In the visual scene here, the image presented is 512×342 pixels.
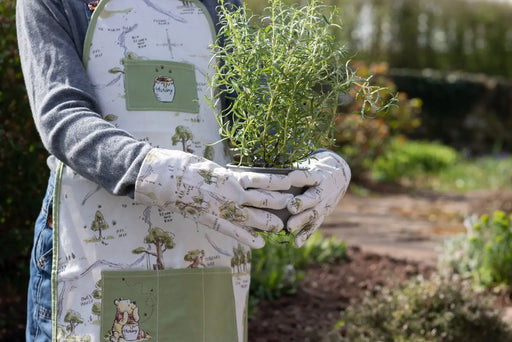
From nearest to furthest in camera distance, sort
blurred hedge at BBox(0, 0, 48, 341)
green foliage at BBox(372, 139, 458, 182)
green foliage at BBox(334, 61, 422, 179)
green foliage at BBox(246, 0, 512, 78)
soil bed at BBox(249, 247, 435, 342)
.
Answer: blurred hedge at BBox(0, 0, 48, 341), soil bed at BBox(249, 247, 435, 342), green foliage at BBox(334, 61, 422, 179), green foliage at BBox(372, 139, 458, 182), green foliage at BBox(246, 0, 512, 78)

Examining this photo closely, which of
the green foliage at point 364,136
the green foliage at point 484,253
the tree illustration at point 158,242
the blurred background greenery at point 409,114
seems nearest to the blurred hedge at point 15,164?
the blurred background greenery at point 409,114

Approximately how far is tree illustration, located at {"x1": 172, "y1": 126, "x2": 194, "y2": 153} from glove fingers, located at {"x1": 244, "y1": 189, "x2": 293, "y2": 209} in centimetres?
35

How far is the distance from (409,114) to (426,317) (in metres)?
6.39

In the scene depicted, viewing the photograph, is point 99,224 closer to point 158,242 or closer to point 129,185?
point 158,242

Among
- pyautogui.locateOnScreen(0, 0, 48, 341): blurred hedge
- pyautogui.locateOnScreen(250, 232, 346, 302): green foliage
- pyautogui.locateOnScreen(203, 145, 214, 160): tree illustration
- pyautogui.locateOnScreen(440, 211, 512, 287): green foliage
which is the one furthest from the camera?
pyautogui.locateOnScreen(440, 211, 512, 287): green foliage

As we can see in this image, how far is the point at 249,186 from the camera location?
1.16m

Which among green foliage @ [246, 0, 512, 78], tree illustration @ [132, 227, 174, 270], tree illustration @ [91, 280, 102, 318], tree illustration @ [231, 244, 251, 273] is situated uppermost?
green foliage @ [246, 0, 512, 78]

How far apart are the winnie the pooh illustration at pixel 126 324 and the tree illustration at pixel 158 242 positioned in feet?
0.34

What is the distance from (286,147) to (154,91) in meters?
0.37

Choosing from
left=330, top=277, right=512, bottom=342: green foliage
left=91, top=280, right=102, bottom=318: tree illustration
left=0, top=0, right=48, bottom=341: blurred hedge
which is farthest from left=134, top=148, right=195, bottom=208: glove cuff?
left=330, top=277, right=512, bottom=342: green foliage

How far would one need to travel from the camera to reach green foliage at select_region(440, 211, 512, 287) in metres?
3.71

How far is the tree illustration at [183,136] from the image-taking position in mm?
1436

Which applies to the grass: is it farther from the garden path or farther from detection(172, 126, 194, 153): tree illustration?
detection(172, 126, 194, 153): tree illustration

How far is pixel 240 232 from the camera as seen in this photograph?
119 centimetres
